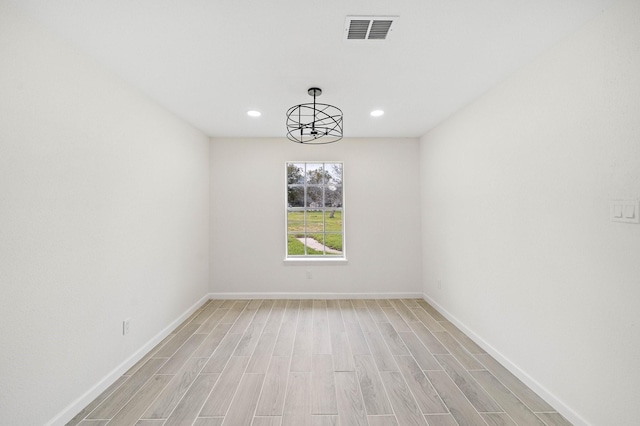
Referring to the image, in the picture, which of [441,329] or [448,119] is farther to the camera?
[448,119]

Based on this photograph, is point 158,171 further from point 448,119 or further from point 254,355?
point 448,119

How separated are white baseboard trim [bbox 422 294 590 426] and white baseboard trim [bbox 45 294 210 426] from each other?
324 cm

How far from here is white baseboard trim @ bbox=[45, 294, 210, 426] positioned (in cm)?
183

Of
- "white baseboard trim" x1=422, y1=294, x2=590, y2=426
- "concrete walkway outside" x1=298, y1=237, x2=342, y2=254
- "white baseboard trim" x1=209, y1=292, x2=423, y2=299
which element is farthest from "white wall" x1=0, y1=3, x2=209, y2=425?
"white baseboard trim" x1=422, y1=294, x2=590, y2=426

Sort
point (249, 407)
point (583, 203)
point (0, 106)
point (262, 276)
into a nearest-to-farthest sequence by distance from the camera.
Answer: point (0, 106)
point (583, 203)
point (249, 407)
point (262, 276)

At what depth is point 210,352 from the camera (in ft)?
9.05

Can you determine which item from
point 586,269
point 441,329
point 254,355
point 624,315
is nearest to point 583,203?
point 586,269

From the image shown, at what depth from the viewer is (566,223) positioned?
1.89 metres

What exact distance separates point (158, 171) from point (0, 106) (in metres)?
1.50

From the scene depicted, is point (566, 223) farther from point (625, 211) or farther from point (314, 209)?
point (314, 209)

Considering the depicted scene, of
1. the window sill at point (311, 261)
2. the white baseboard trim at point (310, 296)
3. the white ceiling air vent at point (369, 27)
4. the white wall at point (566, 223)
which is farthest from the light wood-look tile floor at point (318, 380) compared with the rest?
the white ceiling air vent at point (369, 27)

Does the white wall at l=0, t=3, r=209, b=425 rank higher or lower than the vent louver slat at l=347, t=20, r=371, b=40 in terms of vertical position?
lower

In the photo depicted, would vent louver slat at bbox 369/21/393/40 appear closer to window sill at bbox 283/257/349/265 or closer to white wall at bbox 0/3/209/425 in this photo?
white wall at bbox 0/3/209/425

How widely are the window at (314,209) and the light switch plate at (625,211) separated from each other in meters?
3.20
